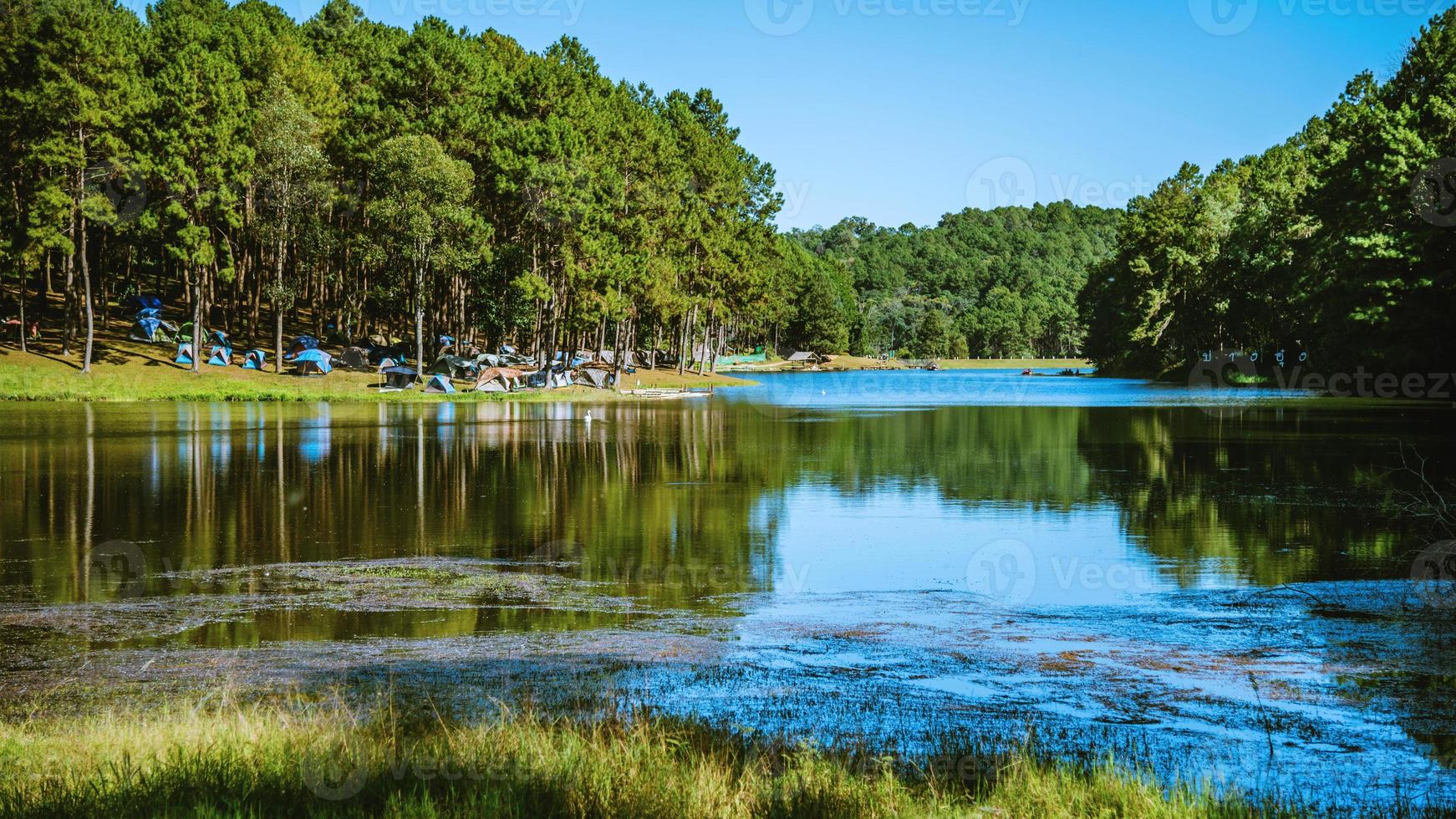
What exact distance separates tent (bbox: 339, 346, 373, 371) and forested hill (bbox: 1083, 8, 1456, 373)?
192 feet

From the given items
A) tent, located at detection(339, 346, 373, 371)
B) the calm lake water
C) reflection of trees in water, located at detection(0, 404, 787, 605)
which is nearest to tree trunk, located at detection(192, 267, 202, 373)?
tent, located at detection(339, 346, 373, 371)

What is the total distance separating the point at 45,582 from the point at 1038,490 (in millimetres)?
21866

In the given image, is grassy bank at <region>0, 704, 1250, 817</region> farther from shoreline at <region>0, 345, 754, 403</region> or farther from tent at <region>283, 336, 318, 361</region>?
tent at <region>283, 336, 318, 361</region>

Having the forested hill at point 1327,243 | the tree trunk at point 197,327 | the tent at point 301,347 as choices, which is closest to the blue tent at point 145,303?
the tree trunk at point 197,327

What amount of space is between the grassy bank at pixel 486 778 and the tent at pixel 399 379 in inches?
2517

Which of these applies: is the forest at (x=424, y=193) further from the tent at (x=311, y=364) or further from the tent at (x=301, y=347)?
the tent at (x=301, y=347)

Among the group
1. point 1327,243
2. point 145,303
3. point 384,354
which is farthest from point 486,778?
point 1327,243

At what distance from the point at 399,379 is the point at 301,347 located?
8.55 metres

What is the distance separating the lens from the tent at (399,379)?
2832 inches

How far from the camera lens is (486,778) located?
8.10 meters

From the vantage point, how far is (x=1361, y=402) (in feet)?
220

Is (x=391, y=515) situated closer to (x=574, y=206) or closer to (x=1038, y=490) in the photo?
(x=1038, y=490)

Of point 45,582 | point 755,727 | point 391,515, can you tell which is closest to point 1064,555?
point 755,727

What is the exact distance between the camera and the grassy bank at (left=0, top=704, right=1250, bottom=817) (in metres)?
7.53
